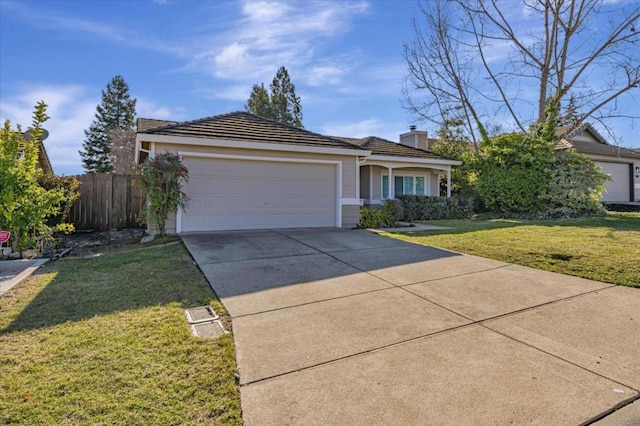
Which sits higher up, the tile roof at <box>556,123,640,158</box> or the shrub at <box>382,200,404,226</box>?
the tile roof at <box>556,123,640,158</box>

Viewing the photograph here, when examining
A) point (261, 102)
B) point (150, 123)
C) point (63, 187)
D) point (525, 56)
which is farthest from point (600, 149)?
point (63, 187)

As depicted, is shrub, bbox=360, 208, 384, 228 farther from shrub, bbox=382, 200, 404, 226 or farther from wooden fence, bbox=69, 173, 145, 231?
wooden fence, bbox=69, 173, 145, 231

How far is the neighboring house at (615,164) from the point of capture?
68.3 feet

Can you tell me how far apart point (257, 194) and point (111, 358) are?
7646mm

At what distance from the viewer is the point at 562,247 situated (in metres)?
7.60

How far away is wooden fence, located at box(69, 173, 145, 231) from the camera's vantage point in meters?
10.8

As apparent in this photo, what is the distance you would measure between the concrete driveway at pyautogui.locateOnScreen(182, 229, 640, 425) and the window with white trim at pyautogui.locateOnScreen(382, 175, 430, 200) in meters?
12.1

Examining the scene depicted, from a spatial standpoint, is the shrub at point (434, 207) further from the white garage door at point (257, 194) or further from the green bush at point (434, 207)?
the white garage door at point (257, 194)

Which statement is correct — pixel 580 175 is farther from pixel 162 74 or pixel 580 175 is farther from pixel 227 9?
pixel 162 74

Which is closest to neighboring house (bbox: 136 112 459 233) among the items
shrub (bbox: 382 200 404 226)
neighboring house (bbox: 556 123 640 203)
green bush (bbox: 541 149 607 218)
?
shrub (bbox: 382 200 404 226)

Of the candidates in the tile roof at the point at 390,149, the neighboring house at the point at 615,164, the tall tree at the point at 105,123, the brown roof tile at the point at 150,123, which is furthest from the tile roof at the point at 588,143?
the tall tree at the point at 105,123

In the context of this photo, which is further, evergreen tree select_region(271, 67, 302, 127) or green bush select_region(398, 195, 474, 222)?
evergreen tree select_region(271, 67, 302, 127)

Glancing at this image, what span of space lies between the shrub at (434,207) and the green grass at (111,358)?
1194cm

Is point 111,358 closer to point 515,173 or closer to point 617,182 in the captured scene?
point 515,173
